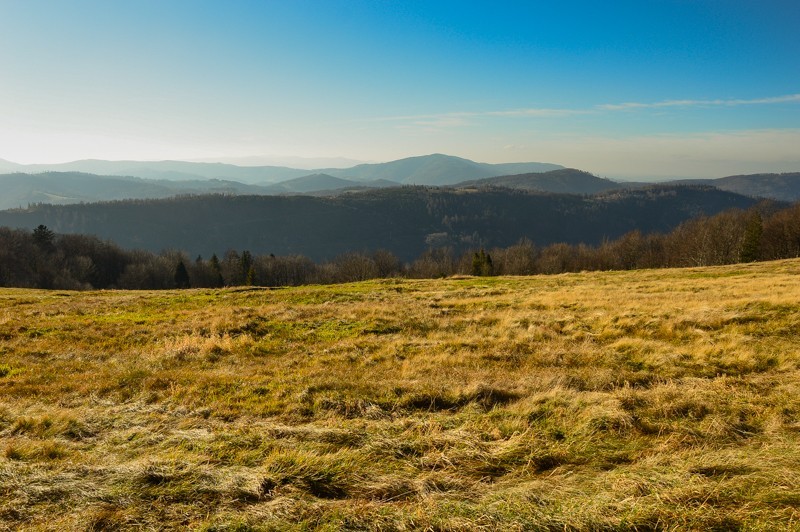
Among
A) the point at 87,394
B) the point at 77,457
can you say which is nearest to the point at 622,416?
the point at 77,457

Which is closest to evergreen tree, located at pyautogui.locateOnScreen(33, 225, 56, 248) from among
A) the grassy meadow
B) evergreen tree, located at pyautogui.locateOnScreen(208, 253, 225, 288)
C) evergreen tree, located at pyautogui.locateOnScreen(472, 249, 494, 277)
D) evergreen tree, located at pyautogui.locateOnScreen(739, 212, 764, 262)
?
evergreen tree, located at pyautogui.locateOnScreen(208, 253, 225, 288)

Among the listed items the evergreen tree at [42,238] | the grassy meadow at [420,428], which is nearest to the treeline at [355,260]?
the evergreen tree at [42,238]

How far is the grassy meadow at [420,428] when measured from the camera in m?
4.42

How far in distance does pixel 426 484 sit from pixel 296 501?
1.58m

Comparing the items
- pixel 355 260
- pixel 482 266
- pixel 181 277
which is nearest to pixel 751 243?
pixel 482 266

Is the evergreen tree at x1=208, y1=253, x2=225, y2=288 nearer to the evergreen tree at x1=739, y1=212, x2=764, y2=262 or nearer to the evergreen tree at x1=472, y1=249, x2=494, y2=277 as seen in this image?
the evergreen tree at x1=472, y1=249, x2=494, y2=277

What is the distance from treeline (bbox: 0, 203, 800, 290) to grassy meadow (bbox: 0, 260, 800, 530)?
72.2 metres

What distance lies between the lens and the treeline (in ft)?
271

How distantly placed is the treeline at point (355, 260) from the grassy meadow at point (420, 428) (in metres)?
72.2

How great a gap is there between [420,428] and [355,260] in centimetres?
11862

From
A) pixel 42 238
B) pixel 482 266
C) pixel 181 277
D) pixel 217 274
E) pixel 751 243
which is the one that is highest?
pixel 751 243

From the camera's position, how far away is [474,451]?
573 centimetres

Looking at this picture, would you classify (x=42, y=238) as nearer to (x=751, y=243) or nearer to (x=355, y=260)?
(x=355, y=260)

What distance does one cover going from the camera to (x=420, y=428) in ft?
21.8
